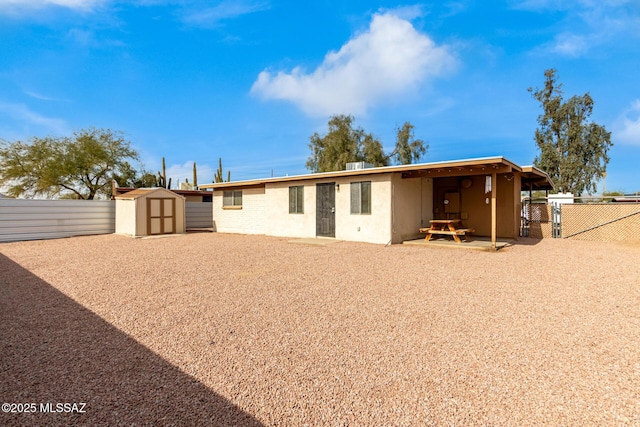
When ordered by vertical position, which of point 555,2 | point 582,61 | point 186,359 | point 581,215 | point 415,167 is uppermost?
point 582,61

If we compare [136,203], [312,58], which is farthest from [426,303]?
[312,58]

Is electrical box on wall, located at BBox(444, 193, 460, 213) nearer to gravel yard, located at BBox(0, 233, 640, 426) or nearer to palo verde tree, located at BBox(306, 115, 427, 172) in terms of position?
gravel yard, located at BBox(0, 233, 640, 426)

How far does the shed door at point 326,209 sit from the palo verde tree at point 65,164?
21.0 meters

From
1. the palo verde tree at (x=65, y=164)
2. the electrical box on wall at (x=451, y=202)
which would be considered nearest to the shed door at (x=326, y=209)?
the electrical box on wall at (x=451, y=202)

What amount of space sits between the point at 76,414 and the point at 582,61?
21.6 meters

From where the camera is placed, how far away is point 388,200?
408 inches

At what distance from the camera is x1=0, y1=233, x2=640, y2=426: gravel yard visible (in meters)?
2.07

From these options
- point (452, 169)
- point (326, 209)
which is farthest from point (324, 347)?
point (326, 209)

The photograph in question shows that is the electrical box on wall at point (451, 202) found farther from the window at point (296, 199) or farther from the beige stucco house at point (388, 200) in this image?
the window at point (296, 199)

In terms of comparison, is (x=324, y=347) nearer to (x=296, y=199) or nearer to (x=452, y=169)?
(x=452, y=169)

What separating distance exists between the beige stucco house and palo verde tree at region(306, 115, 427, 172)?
50.0 ft

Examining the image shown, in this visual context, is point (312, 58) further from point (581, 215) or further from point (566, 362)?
point (566, 362)

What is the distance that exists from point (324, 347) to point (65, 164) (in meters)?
27.6

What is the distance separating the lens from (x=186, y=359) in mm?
2775
